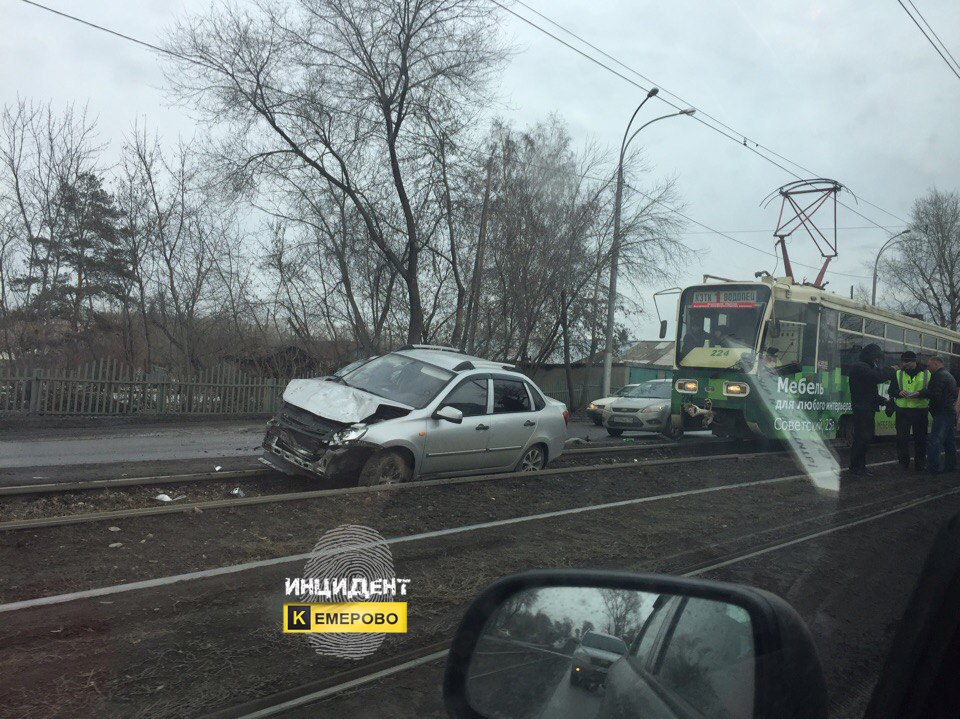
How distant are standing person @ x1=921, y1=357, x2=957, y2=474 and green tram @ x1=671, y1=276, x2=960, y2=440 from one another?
2.65m

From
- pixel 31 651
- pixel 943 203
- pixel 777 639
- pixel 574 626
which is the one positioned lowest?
pixel 31 651

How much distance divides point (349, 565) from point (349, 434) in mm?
2441

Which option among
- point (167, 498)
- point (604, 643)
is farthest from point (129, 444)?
point (604, 643)

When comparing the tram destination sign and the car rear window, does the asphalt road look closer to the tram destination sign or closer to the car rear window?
the tram destination sign

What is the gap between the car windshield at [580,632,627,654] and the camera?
2.05m

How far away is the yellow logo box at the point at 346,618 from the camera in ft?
15.5

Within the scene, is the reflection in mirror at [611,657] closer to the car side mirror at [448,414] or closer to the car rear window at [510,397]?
the car side mirror at [448,414]

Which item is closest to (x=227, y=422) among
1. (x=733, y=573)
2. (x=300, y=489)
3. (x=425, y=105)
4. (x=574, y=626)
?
(x=425, y=105)

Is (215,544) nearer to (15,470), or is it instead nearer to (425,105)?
(15,470)

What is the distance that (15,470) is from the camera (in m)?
10.2

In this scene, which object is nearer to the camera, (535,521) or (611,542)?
(611,542)

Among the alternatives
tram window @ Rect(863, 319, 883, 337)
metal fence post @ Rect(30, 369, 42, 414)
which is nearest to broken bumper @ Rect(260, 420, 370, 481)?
metal fence post @ Rect(30, 369, 42, 414)

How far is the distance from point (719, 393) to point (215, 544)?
36.2ft

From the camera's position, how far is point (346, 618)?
4.95 metres
